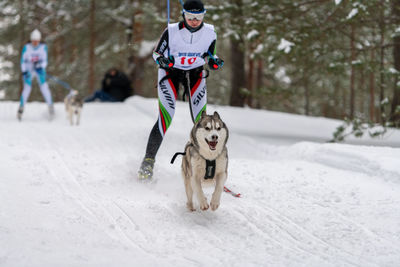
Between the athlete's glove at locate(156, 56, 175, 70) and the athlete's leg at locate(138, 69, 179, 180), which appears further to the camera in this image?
the athlete's leg at locate(138, 69, 179, 180)

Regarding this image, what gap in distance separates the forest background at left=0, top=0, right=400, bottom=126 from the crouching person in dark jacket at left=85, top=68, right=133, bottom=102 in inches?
59.0

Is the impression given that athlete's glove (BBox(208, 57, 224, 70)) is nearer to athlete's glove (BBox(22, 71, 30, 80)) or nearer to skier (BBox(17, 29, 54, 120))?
skier (BBox(17, 29, 54, 120))

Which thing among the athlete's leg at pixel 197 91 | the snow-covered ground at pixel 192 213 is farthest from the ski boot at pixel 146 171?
the athlete's leg at pixel 197 91

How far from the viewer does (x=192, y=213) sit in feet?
14.3

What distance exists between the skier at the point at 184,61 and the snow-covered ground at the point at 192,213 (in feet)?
3.07

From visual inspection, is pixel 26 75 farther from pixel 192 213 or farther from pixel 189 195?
pixel 192 213

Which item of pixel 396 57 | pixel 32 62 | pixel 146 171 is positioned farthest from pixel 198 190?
pixel 32 62

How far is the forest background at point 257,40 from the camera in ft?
28.6

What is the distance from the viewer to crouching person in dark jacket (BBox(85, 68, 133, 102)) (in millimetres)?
16389

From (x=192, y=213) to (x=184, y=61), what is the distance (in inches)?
78.7

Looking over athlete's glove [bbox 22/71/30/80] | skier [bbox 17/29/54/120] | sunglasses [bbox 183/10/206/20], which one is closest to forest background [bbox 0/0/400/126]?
sunglasses [bbox 183/10/206/20]

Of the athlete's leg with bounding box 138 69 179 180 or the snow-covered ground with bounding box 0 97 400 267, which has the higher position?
the athlete's leg with bounding box 138 69 179 180

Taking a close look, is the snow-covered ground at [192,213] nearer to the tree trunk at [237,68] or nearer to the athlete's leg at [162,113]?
the athlete's leg at [162,113]

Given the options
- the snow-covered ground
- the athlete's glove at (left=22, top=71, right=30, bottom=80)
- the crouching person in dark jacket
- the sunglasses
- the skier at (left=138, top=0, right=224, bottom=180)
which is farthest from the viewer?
the crouching person in dark jacket
